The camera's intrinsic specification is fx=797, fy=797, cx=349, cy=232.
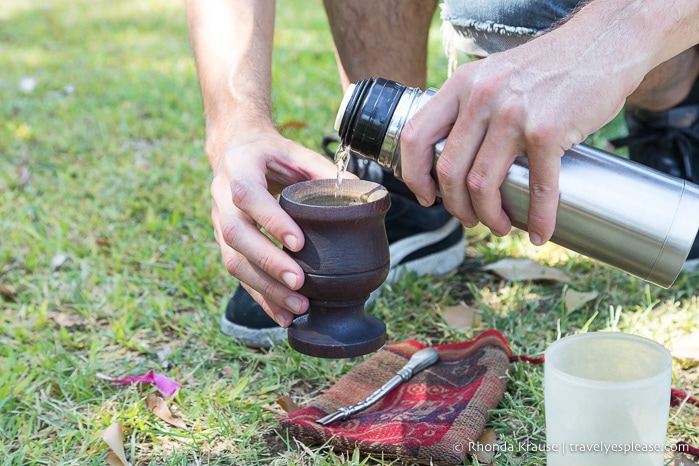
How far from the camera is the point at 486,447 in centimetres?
156

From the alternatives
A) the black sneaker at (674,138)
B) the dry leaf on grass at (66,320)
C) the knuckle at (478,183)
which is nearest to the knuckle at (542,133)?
the knuckle at (478,183)

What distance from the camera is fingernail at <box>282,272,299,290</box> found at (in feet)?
4.78

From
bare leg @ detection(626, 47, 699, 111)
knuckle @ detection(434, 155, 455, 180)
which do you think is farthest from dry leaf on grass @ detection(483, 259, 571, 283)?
knuckle @ detection(434, 155, 455, 180)

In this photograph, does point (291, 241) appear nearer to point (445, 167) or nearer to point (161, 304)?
point (445, 167)

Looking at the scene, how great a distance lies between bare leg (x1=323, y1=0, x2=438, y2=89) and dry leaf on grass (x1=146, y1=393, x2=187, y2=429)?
44.5 inches

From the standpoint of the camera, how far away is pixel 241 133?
1745 millimetres

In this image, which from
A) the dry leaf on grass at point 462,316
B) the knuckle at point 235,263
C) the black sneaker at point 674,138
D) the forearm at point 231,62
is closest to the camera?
the knuckle at point 235,263

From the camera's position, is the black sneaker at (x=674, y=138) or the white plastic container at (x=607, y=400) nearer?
the white plastic container at (x=607, y=400)

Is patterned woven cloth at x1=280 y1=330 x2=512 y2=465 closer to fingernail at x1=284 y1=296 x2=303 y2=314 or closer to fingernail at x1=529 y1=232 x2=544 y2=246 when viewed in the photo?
fingernail at x1=284 y1=296 x2=303 y2=314

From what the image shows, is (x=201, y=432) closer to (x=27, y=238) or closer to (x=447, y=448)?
(x=447, y=448)

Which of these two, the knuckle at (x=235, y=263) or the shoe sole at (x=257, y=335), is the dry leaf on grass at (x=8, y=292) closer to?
the shoe sole at (x=257, y=335)

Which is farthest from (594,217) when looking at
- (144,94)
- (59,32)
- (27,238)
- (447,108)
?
(59,32)

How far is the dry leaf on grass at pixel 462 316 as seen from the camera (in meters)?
2.12

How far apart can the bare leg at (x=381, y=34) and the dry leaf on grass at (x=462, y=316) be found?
71 cm
